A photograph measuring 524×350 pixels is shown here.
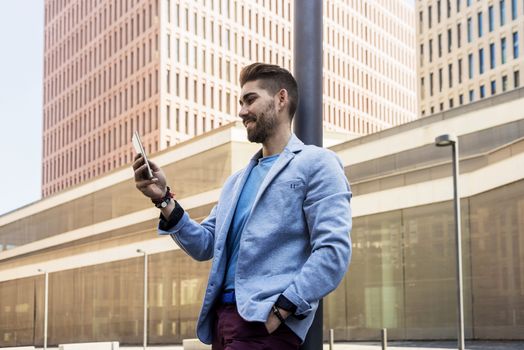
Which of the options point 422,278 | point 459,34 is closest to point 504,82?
point 459,34

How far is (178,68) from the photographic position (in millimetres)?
85125

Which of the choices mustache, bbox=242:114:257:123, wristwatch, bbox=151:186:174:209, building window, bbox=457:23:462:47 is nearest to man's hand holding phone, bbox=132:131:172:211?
wristwatch, bbox=151:186:174:209

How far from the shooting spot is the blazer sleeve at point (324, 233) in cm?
286

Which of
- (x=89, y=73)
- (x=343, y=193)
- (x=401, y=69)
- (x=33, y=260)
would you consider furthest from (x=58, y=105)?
(x=343, y=193)

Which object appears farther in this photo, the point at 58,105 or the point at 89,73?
the point at 58,105

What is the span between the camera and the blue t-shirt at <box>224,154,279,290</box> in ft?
10.2

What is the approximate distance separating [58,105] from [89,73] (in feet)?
28.4

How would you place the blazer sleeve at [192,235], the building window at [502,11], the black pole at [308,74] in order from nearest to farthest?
the blazer sleeve at [192,235] → the black pole at [308,74] → the building window at [502,11]

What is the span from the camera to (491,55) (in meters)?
67.1

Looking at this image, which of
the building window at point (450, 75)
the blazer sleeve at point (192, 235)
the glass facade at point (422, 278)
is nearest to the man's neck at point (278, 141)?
the blazer sleeve at point (192, 235)

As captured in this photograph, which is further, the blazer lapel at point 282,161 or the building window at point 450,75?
the building window at point 450,75

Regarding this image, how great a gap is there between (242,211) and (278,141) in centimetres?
26

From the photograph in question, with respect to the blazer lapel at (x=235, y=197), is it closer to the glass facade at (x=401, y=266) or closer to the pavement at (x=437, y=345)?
the pavement at (x=437, y=345)

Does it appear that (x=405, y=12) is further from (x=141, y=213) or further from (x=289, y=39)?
(x=141, y=213)
